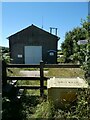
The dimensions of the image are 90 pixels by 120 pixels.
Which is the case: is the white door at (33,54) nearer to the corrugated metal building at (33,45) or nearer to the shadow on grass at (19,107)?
the corrugated metal building at (33,45)

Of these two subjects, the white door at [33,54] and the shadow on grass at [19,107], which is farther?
the white door at [33,54]

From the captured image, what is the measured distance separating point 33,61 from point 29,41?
6.79ft

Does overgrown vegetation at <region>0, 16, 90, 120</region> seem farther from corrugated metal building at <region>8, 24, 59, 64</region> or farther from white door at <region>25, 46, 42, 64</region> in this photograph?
white door at <region>25, 46, 42, 64</region>

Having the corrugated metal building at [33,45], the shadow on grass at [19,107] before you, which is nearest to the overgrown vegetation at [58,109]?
the shadow on grass at [19,107]

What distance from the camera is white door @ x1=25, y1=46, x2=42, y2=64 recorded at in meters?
24.1

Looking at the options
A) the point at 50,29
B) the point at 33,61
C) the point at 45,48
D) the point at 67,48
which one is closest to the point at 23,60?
the point at 33,61

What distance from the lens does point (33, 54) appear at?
24484mm

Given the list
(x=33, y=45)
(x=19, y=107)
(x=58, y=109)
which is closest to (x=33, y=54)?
(x=33, y=45)

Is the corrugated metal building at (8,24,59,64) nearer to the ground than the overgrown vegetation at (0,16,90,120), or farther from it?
farther from it

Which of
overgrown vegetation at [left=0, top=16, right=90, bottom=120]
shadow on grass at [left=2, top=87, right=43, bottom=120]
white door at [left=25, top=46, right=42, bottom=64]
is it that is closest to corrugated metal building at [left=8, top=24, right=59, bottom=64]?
white door at [left=25, top=46, right=42, bottom=64]

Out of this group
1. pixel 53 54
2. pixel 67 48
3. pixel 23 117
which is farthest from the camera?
pixel 53 54

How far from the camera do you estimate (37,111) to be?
4.12 meters

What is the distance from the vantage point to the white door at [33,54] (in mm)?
24094

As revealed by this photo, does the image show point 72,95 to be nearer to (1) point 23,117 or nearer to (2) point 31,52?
(1) point 23,117
